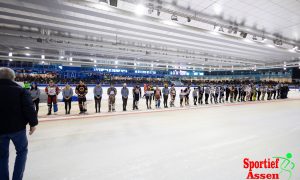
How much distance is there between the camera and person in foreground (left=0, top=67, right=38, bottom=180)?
1810mm

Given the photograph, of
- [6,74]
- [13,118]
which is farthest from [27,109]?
[6,74]

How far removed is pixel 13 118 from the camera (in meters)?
1.85

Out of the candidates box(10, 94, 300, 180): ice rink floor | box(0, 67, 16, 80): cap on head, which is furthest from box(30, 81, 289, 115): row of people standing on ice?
box(0, 67, 16, 80): cap on head

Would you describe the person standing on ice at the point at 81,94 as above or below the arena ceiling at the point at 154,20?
below

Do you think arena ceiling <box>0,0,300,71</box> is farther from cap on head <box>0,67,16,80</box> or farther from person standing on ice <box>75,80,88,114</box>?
cap on head <box>0,67,16,80</box>

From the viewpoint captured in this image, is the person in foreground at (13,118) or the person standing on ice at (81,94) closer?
the person in foreground at (13,118)

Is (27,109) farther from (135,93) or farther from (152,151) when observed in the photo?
(135,93)

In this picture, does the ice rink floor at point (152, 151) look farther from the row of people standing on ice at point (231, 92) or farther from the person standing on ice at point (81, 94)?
the row of people standing on ice at point (231, 92)

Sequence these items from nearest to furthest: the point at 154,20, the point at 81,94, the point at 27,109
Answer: the point at 27,109 → the point at 154,20 → the point at 81,94

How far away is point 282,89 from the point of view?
16453mm

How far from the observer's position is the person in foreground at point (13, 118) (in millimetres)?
1810

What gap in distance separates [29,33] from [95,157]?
9.25 metres

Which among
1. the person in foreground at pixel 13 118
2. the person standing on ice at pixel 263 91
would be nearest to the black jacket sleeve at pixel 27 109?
the person in foreground at pixel 13 118

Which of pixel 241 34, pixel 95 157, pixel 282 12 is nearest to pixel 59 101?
pixel 95 157
